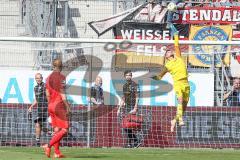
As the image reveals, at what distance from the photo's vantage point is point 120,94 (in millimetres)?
21562

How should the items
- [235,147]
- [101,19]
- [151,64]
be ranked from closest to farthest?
1. [235,147]
2. [151,64]
3. [101,19]

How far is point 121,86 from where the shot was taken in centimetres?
2173

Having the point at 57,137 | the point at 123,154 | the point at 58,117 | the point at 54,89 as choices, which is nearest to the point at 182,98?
the point at 123,154

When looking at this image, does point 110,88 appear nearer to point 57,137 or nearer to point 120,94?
point 120,94

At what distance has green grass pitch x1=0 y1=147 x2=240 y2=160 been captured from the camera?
15.9 m

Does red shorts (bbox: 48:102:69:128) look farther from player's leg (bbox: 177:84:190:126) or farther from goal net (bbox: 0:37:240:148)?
goal net (bbox: 0:37:240:148)

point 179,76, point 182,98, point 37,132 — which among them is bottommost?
point 37,132

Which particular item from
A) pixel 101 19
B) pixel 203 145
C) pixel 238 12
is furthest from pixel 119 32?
pixel 203 145

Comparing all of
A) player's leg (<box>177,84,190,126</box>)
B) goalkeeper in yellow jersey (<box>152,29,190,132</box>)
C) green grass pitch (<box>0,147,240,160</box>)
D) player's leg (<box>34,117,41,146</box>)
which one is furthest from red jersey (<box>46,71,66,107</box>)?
player's leg (<box>34,117,41,146</box>)

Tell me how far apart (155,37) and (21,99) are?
8023mm

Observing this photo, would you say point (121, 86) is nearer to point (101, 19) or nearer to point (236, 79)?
point (236, 79)

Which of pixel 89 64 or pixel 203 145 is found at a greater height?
pixel 89 64

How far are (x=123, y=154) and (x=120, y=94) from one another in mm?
4194

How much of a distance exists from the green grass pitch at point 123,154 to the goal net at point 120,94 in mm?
1012
